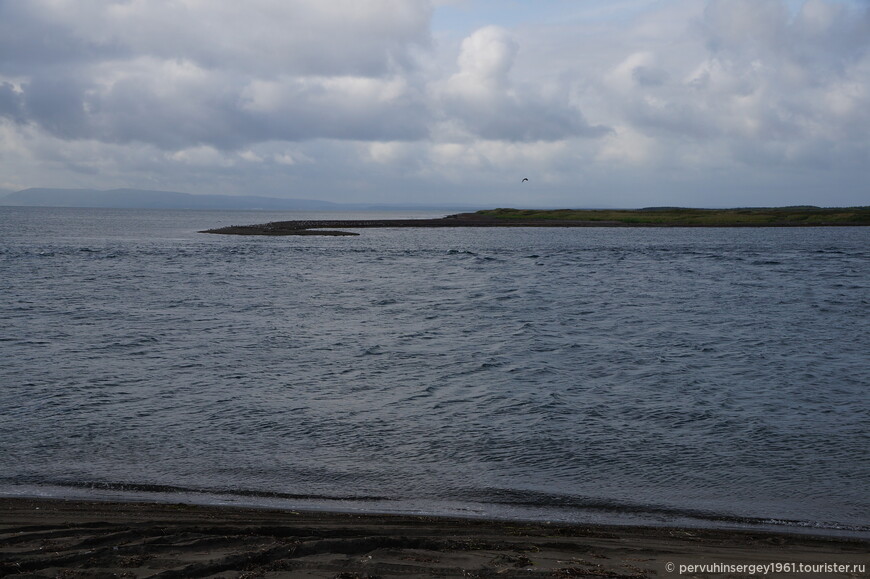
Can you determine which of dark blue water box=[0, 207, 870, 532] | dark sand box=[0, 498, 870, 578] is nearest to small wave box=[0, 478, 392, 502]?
dark blue water box=[0, 207, 870, 532]

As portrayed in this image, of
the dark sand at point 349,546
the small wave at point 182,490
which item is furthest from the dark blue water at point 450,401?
the dark sand at point 349,546

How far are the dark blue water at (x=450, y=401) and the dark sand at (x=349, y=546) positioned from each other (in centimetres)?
126

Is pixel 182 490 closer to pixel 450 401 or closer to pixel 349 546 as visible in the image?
pixel 349 546

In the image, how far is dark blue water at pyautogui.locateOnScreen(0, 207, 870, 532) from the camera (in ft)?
42.4

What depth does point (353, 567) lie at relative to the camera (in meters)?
8.45

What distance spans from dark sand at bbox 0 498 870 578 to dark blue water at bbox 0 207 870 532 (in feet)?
4.13

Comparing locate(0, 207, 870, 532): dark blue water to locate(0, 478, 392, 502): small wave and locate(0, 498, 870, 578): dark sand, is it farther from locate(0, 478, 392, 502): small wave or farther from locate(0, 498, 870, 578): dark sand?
locate(0, 498, 870, 578): dark sand

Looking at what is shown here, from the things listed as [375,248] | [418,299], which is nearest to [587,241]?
[375,248]

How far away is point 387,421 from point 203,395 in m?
5.43

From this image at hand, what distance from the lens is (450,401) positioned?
62.6 feet

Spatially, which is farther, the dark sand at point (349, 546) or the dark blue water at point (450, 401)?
the dark blue water at point (450, 401)

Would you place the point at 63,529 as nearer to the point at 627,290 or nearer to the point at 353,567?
the point at 353,567

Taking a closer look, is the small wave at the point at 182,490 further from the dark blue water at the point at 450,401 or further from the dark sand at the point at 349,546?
the dark sand at the point at 349,546

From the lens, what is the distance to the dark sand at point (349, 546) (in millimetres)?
8336
